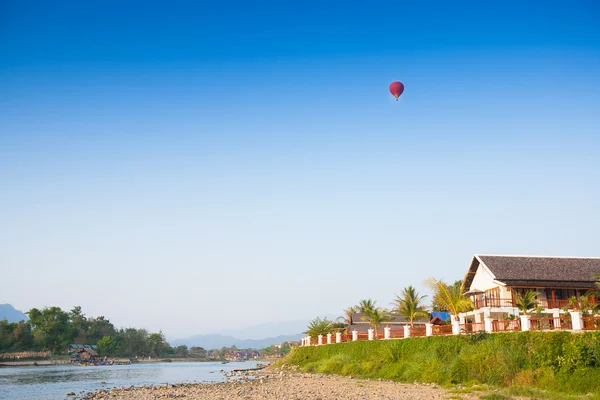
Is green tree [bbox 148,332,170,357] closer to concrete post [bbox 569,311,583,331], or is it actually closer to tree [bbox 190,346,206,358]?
tree [bbox 190,346,206,358]

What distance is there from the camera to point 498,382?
20516 mm

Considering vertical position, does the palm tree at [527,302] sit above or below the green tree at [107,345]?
above

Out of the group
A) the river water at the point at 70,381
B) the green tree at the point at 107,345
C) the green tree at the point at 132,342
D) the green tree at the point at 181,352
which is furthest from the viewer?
the green tree at the point at 181,352

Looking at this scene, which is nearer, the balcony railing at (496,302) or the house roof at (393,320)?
the balcony railing at (496,302)

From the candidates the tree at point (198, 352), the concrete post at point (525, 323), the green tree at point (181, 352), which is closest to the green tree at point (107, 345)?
the green tree at point (181, 352)

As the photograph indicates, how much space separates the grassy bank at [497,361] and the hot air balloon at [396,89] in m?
14.7

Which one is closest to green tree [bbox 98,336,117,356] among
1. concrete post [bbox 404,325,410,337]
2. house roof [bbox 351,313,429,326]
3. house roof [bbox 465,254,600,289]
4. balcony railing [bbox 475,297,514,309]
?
house roof [bbox 351,313,429,326]

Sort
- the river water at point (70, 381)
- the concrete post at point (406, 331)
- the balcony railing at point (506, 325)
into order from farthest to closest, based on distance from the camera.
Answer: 1. the river water at point (70, 381)
2. the concrete post at point (406, 331)
3. the balcony railing at point (506, 325)

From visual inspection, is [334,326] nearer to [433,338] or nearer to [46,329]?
[433,338]

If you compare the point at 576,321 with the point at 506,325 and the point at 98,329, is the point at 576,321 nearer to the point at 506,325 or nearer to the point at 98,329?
the point at 506,325

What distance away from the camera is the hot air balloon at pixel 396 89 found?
32.0 m

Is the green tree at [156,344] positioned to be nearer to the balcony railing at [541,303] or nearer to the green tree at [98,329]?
the green tree at [98,329]

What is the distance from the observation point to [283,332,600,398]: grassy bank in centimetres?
1845

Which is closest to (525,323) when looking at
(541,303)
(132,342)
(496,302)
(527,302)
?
(527,302)
